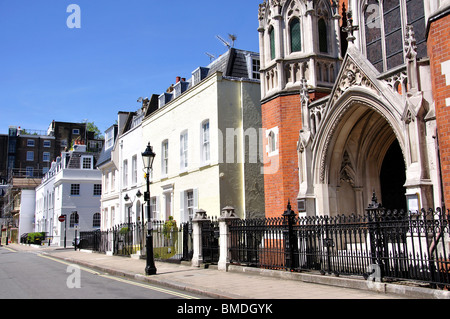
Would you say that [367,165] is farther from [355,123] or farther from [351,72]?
[351,72]

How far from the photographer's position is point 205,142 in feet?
67.8

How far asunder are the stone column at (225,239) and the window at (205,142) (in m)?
6.45

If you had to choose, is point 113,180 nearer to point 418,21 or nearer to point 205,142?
point 205,142

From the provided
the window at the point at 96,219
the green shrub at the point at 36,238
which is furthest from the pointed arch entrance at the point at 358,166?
the green shrub at the point at 36,238

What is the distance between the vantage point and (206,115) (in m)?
20.3

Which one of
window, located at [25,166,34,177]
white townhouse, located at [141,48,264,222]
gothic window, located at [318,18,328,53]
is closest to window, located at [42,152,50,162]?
window, located at [25,166,34,177]

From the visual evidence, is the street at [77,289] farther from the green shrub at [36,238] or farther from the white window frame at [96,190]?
the green shrub at [36,238]

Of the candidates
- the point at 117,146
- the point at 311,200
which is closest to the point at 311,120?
the point at 311,200

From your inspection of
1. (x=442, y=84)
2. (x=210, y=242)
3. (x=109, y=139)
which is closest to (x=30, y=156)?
(x=109, y=139)

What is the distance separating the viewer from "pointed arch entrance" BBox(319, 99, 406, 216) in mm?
14078

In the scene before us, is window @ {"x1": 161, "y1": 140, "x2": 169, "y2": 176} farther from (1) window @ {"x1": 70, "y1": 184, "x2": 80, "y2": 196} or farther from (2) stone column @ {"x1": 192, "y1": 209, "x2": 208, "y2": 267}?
(1) window @ {"x1": 70, "y1": 184, "x2": 80, "y2": 196}

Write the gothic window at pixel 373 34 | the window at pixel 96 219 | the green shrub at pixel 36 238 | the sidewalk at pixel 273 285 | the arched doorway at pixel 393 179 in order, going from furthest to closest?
the window at pixel 96 219
the green shrub at pixel 36 238
the arched doorway at pixel 393 179
the gothic window at pixel 373 34
the sidewalk at pixel 273 285

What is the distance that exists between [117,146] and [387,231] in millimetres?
25616

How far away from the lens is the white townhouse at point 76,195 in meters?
43.7
